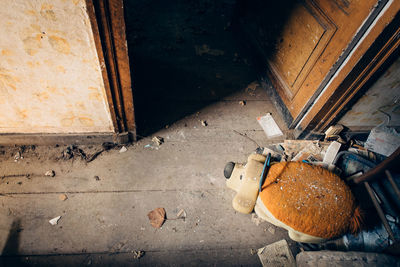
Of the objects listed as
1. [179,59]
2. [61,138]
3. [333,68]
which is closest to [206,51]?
[179,59]

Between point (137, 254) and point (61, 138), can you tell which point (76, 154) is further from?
point (137, 254)

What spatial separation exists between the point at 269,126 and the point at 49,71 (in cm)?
241

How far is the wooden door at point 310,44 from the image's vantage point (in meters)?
1.79

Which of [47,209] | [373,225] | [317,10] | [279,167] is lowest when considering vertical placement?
[47,209]

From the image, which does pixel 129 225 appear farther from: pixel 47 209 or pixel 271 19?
pixel 271 19

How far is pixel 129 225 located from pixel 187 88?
77.6 inches

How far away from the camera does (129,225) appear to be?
181cm

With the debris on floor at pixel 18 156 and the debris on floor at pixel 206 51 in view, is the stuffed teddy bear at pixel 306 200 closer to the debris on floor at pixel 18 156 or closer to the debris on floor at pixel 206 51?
the debris on floor at pixel 18 156

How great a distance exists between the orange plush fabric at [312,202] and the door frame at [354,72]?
0.91 metres

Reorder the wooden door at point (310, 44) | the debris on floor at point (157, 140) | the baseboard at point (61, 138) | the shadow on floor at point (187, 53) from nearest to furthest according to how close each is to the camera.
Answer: the wooden door at point (310, 44) → the baseboard at point (61, 138) → the debris on floor at point (157, 140) → the shadow on floor at point (187, 53)

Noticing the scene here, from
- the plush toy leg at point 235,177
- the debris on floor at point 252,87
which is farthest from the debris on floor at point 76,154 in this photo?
the debris on floor at point 252,87

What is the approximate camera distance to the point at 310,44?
2.27 metres

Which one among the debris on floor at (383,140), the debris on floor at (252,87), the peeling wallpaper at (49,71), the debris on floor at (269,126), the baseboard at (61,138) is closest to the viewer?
the peeling wallpaper at (49,71)

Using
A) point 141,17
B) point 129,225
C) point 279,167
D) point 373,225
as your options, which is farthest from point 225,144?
point 141,17
